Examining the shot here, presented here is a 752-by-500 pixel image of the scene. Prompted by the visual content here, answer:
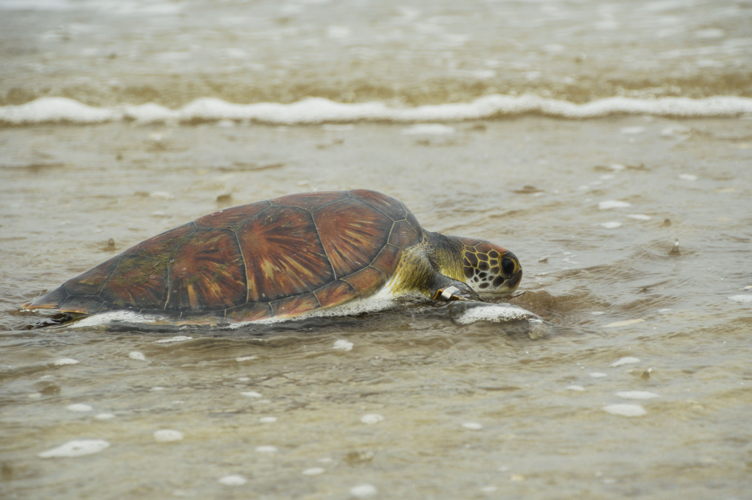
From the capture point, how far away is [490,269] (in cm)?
425

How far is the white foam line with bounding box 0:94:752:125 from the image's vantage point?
8227 millimetres

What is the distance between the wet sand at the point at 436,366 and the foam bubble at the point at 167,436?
0.06ft

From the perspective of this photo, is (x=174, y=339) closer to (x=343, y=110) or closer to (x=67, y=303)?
(x=67, y=303)

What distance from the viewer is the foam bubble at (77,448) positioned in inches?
103

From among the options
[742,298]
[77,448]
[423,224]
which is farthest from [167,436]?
[423,224]

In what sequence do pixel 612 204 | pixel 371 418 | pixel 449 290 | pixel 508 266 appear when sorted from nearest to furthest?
pixel 371 418 → pixel 449 290 → pixel 508 266 → pixel 612 204

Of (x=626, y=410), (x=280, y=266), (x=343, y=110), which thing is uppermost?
(x=343, y=110)

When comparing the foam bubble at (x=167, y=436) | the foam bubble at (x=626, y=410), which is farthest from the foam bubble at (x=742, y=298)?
the foam bubble at (x=167, y=436)

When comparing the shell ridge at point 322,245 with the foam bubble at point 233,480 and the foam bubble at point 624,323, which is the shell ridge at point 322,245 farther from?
the foam bubble at point 233,480

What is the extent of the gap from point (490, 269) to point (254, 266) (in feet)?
3.93

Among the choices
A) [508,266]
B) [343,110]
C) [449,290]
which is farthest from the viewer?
[343,110]

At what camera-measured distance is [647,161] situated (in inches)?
254

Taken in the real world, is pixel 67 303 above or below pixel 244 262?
below

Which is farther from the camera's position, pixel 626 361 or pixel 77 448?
pixel 626 361
